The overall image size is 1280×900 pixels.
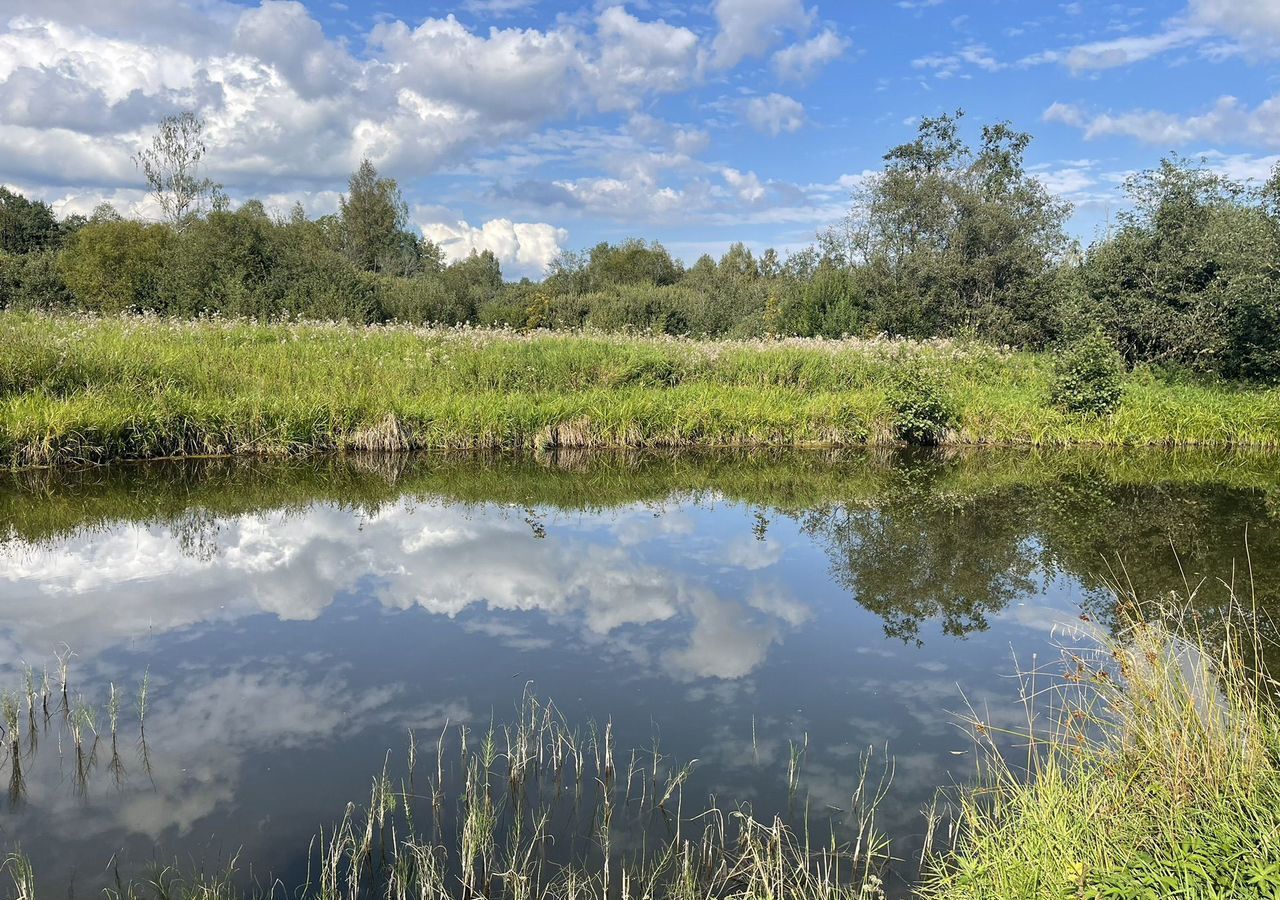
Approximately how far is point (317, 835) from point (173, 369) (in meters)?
13.1

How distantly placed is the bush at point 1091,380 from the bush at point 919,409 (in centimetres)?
281

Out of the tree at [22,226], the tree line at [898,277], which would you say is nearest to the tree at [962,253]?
the tree line at [898,277]

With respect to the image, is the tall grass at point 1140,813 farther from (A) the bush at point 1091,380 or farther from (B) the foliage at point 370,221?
(B) the foliage at point 370,221

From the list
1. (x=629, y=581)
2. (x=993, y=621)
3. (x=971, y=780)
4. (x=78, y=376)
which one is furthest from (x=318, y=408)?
(x=971, y=780)

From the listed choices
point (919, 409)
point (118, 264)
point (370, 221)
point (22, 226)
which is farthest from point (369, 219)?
point (919, 409)

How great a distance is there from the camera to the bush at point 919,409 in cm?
1778

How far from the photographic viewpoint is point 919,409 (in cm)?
1775

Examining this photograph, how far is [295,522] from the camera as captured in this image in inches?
421

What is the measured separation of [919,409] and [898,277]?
16.0 metres

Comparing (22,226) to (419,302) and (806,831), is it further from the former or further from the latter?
(806,831)

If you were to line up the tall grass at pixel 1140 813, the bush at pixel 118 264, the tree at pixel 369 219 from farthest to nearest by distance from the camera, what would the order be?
1. the tree at pixel 369 219
2. the bush at pixel 118 264
3. the tall grass at pixel 1140 813

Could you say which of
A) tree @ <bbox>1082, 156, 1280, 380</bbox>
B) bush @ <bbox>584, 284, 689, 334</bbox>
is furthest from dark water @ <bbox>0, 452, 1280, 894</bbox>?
bush @ <bbox>584, 284, 689, 334</bbox>

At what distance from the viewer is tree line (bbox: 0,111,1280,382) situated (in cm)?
2189

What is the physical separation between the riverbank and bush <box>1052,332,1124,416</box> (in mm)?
352
